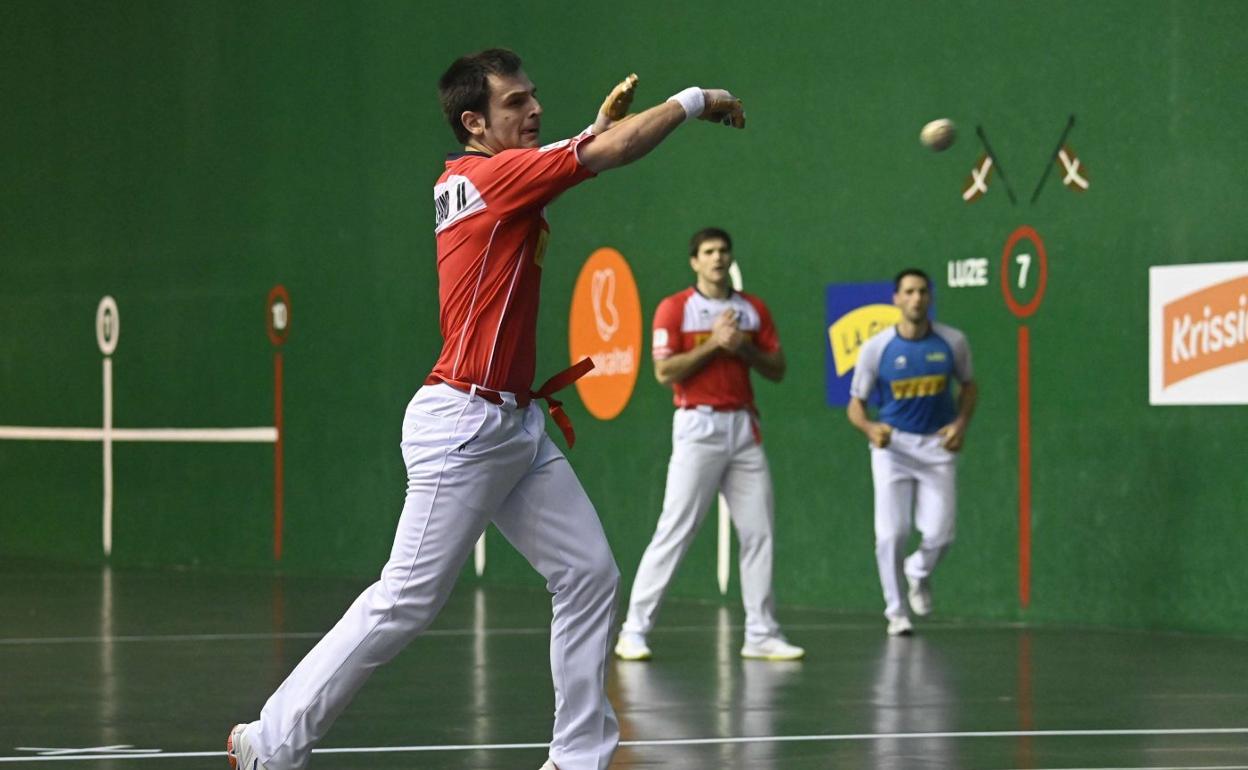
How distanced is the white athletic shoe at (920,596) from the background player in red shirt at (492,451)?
539 cm

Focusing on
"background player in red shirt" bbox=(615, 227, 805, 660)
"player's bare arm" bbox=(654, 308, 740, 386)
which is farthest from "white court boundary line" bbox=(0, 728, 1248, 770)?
"player's bare arm" bbox=(654, 308, 740, 386)

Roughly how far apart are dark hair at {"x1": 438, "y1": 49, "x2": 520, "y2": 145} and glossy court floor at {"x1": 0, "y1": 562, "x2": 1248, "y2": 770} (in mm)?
1908

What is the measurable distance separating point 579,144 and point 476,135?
1.65 ft

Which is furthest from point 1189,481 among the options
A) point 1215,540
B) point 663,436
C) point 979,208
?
point 663,436

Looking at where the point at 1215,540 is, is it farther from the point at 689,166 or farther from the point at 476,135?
the point at 476,135

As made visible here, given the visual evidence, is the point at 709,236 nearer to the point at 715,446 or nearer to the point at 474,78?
the point at 715,446

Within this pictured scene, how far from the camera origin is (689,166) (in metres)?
13.1

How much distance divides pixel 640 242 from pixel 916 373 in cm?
306

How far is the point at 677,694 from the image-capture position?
8289mm

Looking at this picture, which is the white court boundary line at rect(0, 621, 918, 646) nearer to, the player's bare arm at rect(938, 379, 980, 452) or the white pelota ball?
the player's bare arm at rect(938, 379, 980, 452)

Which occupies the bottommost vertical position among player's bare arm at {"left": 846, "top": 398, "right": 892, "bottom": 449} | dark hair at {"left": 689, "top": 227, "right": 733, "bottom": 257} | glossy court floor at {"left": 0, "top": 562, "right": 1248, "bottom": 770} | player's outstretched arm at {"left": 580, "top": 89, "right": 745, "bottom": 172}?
glossy court floor at {"left": 0, "top": 562, "right": 1248, "bottom": 770}

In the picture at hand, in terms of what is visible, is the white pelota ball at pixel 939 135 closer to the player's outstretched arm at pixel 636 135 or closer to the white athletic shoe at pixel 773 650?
the white athletic shoe at pixel 773 650

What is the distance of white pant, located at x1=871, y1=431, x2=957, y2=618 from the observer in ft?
35.2

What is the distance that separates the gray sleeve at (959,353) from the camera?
10758mm
